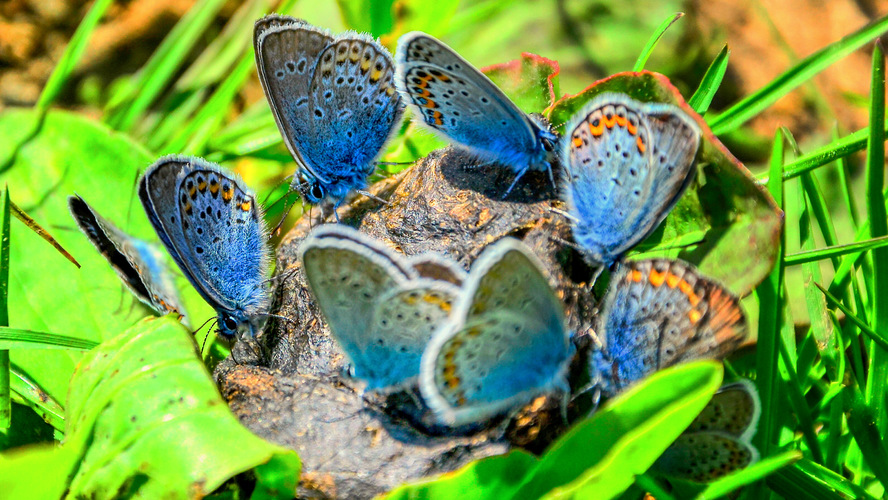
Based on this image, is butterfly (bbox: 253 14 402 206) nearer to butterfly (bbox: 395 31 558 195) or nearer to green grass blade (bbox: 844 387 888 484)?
butterfly (bbox: 395 31 558 195)

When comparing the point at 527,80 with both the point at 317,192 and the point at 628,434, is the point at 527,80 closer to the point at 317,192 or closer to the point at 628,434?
the point at 317,192

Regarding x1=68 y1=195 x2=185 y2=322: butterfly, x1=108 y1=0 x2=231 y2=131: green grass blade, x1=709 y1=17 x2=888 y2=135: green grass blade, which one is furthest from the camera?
x1=108 y1=0 x2=231 y2=131: green grass blade

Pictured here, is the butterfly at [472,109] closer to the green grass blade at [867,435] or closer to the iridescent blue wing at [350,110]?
the iridescent blue wing at [350,110]

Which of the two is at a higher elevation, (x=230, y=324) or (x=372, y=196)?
(x=372, y=196)

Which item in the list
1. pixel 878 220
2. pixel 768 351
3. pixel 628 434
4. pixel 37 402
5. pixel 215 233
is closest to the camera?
pixel 628 434

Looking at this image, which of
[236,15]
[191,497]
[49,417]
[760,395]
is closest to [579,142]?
[760,395]

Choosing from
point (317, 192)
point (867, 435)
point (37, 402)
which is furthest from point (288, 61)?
point (867, 435)

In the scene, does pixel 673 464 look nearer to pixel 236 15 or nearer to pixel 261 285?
pixel 261 285

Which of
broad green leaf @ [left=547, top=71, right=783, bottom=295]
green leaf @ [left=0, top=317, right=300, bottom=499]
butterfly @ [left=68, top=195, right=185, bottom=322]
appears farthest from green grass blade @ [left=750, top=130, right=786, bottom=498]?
butterfly @ [left=68, top=195, right=185, bottom=322]
